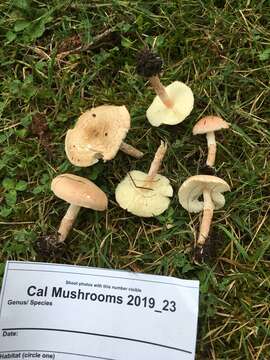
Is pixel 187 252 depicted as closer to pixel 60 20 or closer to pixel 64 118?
pixel 64 118

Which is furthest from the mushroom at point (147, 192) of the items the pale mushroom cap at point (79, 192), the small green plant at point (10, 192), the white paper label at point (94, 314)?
the small green plant at point (10, 192)

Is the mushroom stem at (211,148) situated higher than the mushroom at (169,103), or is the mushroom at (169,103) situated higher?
the mushroom at (169,103)

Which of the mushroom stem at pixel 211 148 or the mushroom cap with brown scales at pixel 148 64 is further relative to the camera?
the mushroom stem at pixel 211 148

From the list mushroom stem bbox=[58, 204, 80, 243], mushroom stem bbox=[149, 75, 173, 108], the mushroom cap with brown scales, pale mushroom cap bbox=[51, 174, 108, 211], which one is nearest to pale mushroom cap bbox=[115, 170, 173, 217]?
pale mushroom cap bbox=[51, 174, 108, 211]

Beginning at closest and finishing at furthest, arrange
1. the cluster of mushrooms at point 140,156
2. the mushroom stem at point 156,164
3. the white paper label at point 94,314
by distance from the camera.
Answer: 1. the white paper label at point 94,314
2. the cluster of mushrooms at point 140,156
3. the mushroom stem at point 156,164

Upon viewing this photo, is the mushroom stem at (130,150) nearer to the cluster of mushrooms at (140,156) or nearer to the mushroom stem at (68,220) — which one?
the cluster of mushrooms at (140,156)

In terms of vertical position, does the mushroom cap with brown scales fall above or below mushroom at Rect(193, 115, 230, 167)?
above

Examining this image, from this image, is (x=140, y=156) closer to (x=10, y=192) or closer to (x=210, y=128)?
(x=210, y=128)

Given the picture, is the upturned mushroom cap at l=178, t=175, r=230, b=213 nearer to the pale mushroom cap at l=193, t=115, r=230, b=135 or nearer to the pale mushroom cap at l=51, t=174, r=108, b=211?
the pale mushroom cap at l=193, t=115, r=230, b=135
